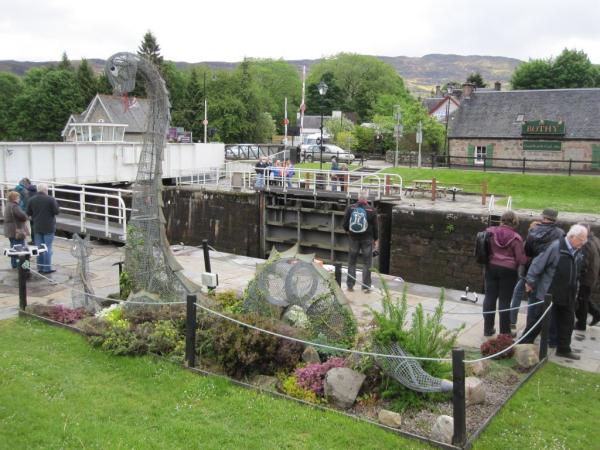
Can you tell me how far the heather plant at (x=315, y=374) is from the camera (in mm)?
6193

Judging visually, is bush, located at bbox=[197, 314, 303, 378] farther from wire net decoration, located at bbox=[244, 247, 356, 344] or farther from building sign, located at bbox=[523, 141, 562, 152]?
building sign, located at bbox=[523, 141, 562, 152]

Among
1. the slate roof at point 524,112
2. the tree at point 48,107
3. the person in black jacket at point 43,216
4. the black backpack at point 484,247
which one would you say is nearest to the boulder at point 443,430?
the black backpack at point 484,247

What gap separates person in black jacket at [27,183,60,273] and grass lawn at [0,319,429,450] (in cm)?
512

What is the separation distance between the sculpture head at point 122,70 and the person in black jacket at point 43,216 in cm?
453

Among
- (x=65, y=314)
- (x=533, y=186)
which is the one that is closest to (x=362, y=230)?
(x=65, y=314)

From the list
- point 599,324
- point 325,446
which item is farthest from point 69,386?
point 599,324

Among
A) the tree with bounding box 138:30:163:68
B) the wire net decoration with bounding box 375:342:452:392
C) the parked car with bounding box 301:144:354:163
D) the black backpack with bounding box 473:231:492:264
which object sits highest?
the tree with bounding box 138:30:163:68

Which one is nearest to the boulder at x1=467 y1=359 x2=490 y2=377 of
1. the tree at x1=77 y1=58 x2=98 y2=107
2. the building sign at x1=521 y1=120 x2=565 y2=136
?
the building sign at x1=521 y1=120 x2=565 y2=136

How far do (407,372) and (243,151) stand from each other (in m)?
41.2

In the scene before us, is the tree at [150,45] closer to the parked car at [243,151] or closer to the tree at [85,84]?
the tree at [85,84]

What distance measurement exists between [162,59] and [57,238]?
Result: 2530 inches

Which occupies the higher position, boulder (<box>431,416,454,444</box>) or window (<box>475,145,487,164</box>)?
window (<box>475,145,487,164</box>)

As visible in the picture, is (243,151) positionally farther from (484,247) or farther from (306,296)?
(306,296)

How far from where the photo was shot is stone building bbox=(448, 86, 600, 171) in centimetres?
3506
